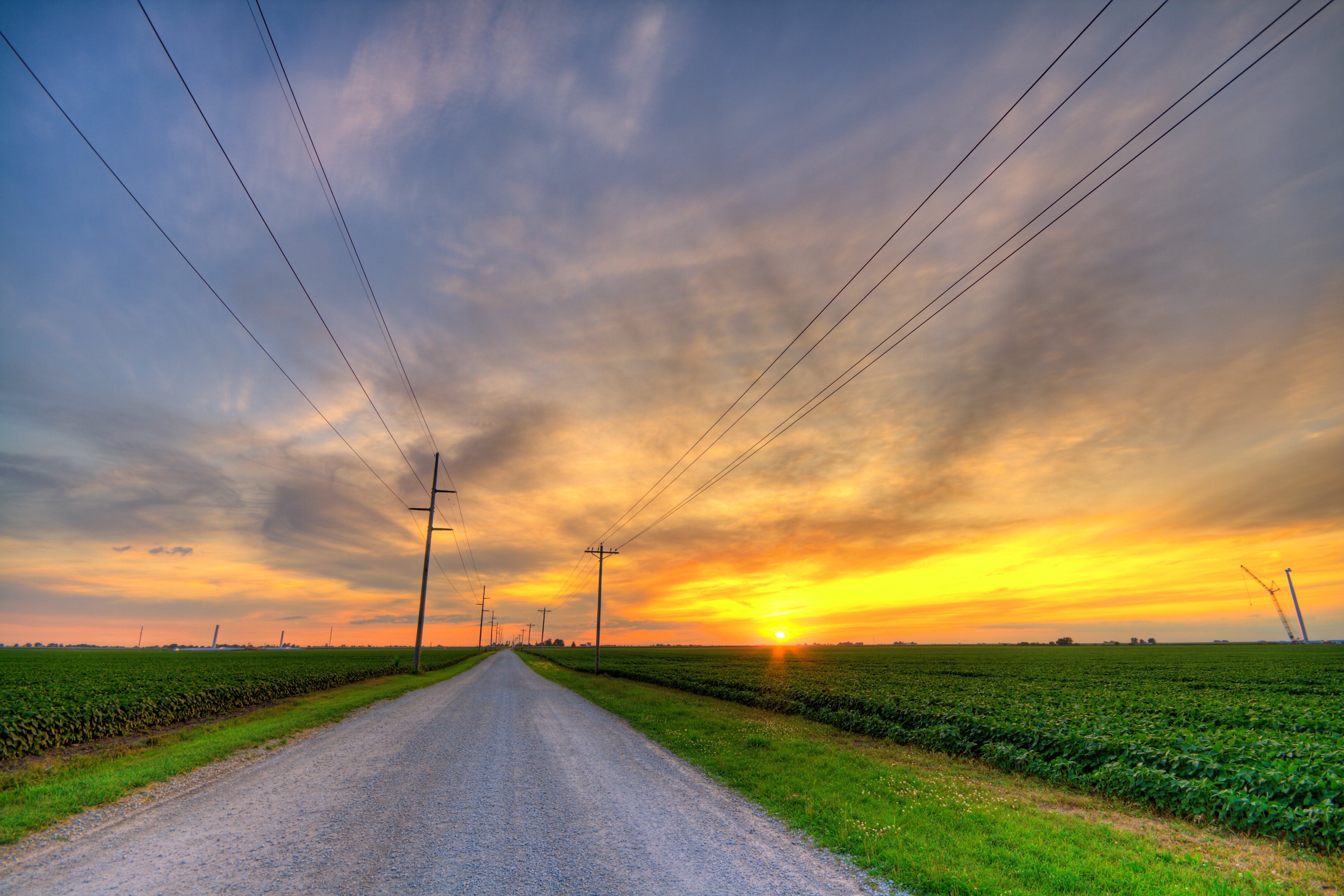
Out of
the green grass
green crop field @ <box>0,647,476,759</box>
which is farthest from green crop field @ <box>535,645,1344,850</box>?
green crop field @ <box>0,647,476,759</box>

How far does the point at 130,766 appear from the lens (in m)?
12.3

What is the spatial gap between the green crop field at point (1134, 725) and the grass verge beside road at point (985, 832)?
481 millimetres

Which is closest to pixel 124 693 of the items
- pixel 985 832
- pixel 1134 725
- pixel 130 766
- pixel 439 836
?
pixel 130 766

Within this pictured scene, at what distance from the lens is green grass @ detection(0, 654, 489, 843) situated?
336 inches

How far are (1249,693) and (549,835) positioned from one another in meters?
44.4

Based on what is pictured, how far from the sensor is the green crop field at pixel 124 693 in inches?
596

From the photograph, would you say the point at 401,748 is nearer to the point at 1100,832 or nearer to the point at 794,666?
the point at 1100,832

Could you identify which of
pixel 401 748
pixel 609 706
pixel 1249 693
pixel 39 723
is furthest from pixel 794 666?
pixel 39 723

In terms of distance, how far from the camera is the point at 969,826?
883cm

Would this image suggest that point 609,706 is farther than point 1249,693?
No

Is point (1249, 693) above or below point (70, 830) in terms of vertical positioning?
below

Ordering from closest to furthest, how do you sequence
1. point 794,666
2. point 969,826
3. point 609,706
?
point 969,826
point 609,706
point 794,666

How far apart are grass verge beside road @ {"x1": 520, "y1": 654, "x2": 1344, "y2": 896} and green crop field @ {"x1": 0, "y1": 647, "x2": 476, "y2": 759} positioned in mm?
17268

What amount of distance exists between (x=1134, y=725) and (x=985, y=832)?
35.6 ft
